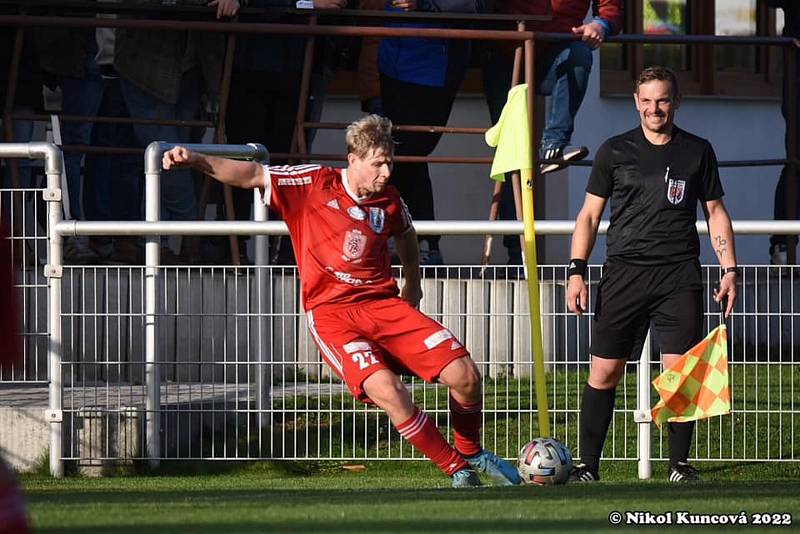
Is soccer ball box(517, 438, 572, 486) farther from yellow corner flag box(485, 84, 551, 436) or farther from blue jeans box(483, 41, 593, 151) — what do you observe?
blue jeans box(483, 41, 593, 151)

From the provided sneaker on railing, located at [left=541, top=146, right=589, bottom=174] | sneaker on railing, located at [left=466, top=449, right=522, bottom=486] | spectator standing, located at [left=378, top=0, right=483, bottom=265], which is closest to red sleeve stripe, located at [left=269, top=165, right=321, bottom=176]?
sneaker on railing, located at [left=466, top=449, right=522, bottom=486]

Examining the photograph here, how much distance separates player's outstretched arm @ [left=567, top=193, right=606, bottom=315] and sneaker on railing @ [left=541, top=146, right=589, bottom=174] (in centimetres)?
304

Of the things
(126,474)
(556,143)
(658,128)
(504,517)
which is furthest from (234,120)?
(504,517)

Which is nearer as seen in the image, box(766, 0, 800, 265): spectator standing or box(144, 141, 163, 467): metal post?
box(144, 141, 163, 467): metal post

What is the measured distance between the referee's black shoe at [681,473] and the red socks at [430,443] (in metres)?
1.15

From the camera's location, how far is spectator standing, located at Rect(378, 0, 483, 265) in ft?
37.8

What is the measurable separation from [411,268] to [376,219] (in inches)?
19.1

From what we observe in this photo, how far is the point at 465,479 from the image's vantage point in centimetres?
795

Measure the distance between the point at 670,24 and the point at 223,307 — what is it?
29.3ft

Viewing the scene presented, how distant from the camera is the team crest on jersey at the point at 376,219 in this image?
26.9ft

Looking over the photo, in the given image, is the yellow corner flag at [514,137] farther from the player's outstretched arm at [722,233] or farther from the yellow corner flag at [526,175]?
the player's outstretched arm at [722,233]

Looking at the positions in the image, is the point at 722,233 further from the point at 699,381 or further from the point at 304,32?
the point at 304,32

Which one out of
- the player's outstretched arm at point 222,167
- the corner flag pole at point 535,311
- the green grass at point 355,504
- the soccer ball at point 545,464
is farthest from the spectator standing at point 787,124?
the player's outstretched arm at point 222,167

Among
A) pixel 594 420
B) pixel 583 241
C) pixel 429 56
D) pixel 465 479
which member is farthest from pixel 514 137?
pixel 429 56
